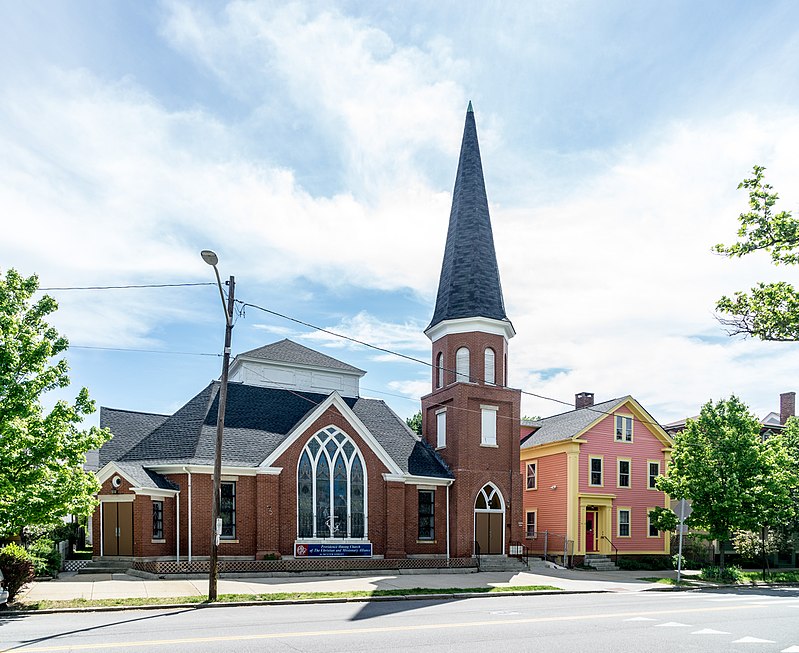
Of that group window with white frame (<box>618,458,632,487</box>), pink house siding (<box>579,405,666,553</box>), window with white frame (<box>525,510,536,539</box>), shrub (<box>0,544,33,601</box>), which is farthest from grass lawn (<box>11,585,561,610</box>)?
window with white frame (<box>618,458,632,487</box>)

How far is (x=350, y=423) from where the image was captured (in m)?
28.8

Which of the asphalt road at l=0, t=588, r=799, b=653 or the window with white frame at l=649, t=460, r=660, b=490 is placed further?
the window with white frame at l=649, t=460, r=660, b=490

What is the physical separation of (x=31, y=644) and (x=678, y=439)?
26.6 meters

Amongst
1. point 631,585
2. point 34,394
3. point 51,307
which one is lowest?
point 631,585

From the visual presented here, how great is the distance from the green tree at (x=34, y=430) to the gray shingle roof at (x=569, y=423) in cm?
2523

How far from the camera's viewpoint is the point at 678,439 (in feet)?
102

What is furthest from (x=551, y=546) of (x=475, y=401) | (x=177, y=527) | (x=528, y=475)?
(x=177, y=527)

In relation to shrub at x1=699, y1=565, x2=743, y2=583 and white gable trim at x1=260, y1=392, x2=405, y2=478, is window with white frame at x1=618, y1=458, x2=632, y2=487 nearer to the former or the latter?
shrub at x1=699, y1=565, x2=743, y2=583

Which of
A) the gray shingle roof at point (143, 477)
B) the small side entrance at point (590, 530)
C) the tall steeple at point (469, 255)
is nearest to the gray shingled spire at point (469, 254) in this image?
the tall steeple at point (469, 255)

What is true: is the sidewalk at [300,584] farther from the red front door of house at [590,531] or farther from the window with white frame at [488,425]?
the red front door of house at [590,531]

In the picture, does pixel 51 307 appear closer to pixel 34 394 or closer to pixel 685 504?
pixel 34 394

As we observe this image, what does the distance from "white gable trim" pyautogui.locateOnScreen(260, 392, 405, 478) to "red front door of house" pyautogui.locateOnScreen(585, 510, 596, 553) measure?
1255 cm

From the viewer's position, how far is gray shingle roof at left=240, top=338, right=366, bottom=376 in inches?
1312

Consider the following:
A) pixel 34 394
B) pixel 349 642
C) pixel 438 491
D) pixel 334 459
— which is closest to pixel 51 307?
pixel 34 394
